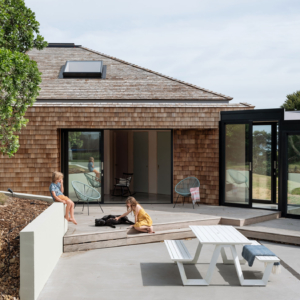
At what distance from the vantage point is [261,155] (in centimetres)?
894

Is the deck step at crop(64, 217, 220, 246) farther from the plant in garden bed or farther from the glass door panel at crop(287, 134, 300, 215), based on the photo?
the glass door panel at crop(287, 134, 300, 215)

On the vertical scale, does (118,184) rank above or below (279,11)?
below

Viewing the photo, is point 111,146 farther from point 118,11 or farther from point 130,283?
point 130,283

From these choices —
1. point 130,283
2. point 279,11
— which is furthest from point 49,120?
point 279,11

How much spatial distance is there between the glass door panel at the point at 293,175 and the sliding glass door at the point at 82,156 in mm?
4623

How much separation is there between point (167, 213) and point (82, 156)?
9.21 ft

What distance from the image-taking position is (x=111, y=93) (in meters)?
10.2

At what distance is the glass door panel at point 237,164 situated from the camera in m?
8.51

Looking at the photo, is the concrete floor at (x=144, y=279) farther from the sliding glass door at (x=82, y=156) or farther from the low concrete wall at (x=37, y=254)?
the sliding glass door at (x=82, y=156)

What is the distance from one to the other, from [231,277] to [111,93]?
22.3ft

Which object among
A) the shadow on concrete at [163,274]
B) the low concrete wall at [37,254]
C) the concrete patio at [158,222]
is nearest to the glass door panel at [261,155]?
the concrete patio at [158,222]

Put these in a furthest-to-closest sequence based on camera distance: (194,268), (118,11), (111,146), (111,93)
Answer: (111,146) < (118,11) < (111,93) < (194,268)

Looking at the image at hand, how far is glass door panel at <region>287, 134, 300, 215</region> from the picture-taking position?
7.78m

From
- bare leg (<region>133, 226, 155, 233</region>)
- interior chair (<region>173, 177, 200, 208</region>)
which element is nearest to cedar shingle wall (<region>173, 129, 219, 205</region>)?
interior chair (<region>173, 177, 200, 208</region>)
